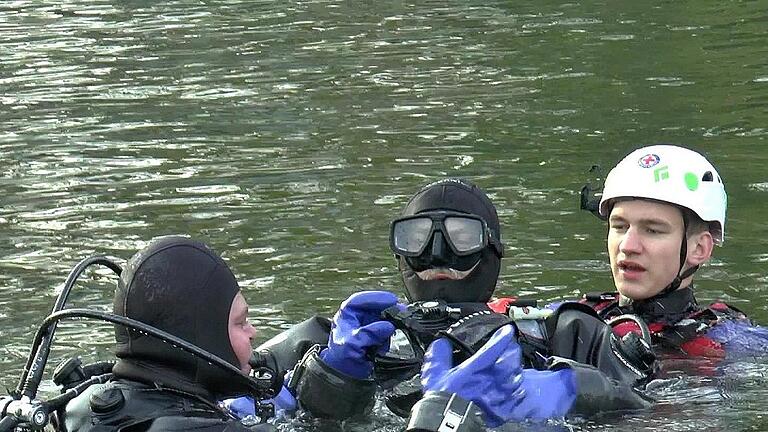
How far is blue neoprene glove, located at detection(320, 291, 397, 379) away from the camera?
246 inches

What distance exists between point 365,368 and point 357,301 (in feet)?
1.07

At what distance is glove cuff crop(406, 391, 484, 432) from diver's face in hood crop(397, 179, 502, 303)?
42.0 inches

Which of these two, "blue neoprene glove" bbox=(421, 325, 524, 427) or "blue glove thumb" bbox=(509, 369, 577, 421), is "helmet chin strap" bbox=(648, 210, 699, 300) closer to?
"blue glove thumb" bbox=(509, 369, 577, 421)

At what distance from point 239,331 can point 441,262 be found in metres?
1.53

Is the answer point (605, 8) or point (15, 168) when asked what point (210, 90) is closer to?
point (15, 168)

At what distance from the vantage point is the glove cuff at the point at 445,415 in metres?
5.25

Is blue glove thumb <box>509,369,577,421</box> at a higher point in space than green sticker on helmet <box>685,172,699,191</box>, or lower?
lower

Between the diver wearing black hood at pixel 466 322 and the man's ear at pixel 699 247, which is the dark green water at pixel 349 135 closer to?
the diver wearing black hood at pixel 466 322

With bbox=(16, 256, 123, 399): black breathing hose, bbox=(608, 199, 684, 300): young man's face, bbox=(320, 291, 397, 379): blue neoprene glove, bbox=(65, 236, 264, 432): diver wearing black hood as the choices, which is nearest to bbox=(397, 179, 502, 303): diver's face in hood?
bbox=(320, 291, 397, 379): blue neoprene glove

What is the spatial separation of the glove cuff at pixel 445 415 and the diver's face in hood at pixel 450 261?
107 cm

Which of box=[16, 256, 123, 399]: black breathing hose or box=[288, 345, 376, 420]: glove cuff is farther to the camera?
box=[288, 345, 376, 420]: glove cuff

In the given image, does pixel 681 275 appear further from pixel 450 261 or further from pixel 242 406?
pixel 242 406

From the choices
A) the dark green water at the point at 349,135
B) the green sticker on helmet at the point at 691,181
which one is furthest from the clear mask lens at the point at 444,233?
the green sticker on helmet at the point at 691,181

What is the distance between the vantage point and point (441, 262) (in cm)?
640
